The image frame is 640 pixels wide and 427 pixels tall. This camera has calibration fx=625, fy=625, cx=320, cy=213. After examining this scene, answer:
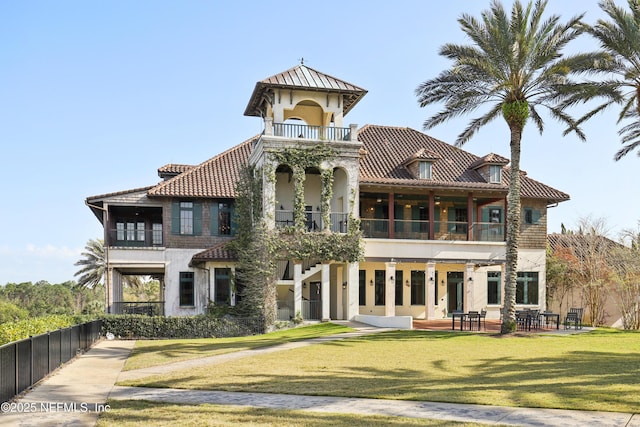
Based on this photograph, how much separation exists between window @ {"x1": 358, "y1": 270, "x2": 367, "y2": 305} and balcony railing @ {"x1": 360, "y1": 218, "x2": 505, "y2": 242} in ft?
7.36

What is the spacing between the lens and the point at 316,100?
103 feet

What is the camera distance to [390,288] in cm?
3145

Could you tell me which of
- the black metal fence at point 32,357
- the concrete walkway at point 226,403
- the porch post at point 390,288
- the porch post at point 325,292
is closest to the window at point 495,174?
the porch post at point 390,288

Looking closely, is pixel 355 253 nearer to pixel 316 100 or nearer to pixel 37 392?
pixel 316 100

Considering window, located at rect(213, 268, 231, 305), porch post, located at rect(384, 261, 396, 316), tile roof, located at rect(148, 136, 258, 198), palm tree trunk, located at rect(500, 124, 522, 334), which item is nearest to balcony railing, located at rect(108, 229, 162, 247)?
tile roof, located at rect(148, 136, 258, 198)

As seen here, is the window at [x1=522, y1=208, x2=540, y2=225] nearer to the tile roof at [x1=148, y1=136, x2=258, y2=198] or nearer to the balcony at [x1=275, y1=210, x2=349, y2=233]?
the balcony at [x1=275, y1=210, x2=349, y2=233]

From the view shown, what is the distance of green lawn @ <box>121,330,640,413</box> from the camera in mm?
11672

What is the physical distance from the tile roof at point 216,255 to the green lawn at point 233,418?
20992 millimetres

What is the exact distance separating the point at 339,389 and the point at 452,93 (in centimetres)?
1703

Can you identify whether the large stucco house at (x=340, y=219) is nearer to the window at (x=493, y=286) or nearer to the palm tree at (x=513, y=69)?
the window at (x=493, y=286)

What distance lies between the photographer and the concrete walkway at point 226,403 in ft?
32.2

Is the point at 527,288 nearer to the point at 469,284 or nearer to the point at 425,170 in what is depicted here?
the point at 469,284

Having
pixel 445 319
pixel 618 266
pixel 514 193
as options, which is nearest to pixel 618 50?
pixel 514 193

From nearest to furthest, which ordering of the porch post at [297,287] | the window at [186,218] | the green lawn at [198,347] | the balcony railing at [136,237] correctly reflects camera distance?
the green lawn at [198,347] → the porch post at [297,287] → the window at [186,218] → the balcony railing at [136,237]
